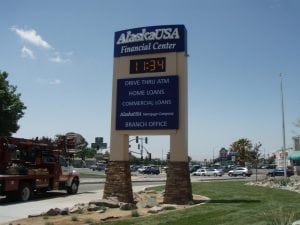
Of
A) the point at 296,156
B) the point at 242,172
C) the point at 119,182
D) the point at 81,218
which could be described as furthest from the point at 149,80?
the point at 296,156

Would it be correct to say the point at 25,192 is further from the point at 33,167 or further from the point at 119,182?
the point at 119,182

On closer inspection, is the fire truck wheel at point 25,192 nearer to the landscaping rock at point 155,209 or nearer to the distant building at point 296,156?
the landscaping rock at point 155,209

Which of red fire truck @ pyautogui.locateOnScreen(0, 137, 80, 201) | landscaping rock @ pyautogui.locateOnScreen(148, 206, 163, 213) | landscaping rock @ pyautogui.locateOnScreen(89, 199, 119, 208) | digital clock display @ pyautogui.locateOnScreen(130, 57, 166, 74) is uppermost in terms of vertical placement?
digital clock display @ pyautogui.locateOnScreen(130, 57, 166, 74)

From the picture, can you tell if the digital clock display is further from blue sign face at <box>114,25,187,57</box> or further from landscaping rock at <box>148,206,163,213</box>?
landscaping rock at <box>148,206,163,213</box>

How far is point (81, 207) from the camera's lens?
17.0 meters

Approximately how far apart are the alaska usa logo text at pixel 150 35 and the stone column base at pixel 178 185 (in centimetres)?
546

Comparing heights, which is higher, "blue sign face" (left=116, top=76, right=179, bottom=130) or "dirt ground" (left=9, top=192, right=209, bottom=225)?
"blue sign face" (left=116, top=76, right=179, bottom=130)

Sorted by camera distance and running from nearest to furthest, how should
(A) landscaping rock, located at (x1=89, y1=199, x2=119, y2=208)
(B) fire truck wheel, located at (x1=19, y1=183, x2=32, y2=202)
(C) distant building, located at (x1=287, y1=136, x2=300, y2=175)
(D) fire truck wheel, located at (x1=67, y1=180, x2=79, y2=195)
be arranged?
Answer: (A) landscaping rock, located at (x1=89, y1=199, x2=119, y2=208)
(B) fire truck wheel, located at (x1=19, y1=183, x2=32, y2=202)
(D) fire truck wheel, located at (x1=67, y1=180, x2=79, y2=195)
(C) distant building, located at (x1=287, y1=136, x2=300, y2=175)

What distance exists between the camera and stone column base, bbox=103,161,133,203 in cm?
1988

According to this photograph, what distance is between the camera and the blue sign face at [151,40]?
20.3m

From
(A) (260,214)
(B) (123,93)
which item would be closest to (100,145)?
(B) (123,93)

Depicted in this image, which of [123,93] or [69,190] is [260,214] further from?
[69,190]

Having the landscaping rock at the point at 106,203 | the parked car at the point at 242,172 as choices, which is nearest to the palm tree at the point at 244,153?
the parked car at the point at 242,172

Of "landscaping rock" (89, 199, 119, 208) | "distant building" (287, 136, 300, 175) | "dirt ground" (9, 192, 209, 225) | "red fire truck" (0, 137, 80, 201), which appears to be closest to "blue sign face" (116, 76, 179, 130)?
"landscaping rock" (89, 199, 119, 208)
